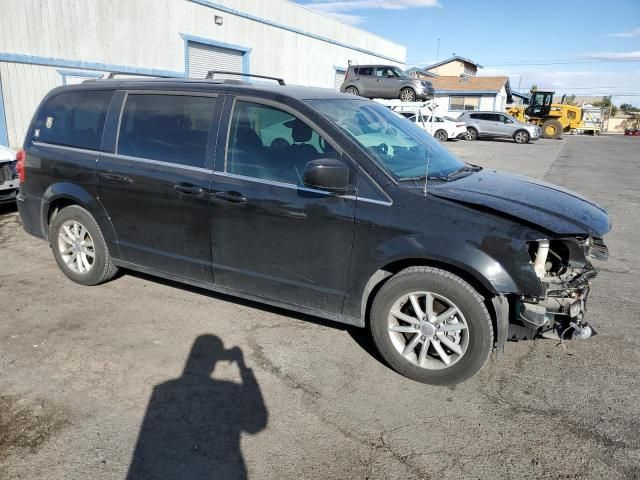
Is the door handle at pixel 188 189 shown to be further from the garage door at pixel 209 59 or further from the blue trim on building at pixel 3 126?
the garage door at pixel 209 59

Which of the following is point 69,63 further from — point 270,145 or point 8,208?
point 270,145

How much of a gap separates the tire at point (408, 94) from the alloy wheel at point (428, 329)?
1627 cm

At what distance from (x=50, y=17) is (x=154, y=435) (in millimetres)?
13951

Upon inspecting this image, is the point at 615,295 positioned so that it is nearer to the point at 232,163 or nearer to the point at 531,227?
the point at 531,227

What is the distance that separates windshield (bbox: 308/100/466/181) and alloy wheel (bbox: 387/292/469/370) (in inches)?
34.7

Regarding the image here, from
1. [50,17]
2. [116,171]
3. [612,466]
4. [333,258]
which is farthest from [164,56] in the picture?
[612,466]

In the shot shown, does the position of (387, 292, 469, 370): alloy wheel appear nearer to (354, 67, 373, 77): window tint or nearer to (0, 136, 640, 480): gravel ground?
(0, 136, 640, 480): gravel ground

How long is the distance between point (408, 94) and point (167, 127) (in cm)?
1568

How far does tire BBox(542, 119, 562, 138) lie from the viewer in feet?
120


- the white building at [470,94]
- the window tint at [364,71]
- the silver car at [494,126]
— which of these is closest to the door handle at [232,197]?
the window tint at [364,71]

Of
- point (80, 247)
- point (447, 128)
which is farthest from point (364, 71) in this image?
point (80, 247)

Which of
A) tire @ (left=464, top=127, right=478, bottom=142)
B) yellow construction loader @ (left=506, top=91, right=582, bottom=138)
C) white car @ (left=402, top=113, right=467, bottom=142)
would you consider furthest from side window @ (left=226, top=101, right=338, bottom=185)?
yellow construction loader @ (left=506, top=91, right=582, bottom=138)

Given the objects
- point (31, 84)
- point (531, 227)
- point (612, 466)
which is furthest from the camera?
point (31, 84)

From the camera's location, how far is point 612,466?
8.72 ft
